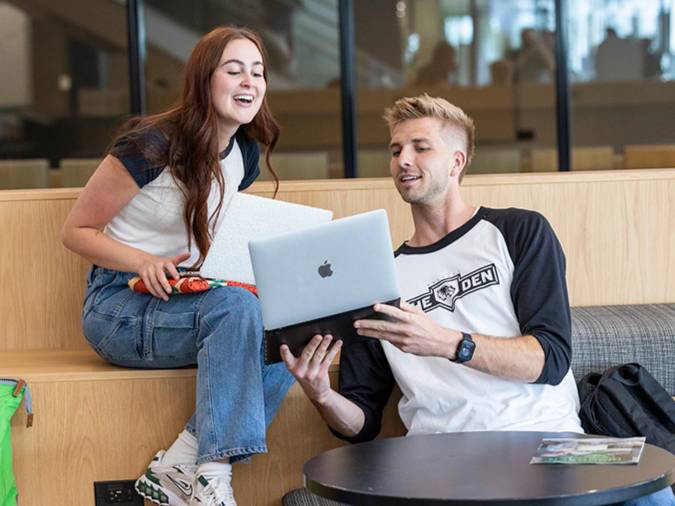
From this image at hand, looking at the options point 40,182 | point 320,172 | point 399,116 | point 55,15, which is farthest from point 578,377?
point 55,15

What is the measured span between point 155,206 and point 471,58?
20.0 ft

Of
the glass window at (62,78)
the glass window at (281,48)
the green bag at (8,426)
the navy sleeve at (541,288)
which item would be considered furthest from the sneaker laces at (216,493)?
the glass window at (62,78)

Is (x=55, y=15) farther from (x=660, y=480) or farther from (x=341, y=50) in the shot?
(x=660, y=480)

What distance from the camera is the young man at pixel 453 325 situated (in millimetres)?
2475

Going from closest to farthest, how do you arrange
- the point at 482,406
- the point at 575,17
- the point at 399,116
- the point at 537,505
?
1. the point at 537,505
2. the point at 482,406
3. the point at 399,116
4. the point at 575,17

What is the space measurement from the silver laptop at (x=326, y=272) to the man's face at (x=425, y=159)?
46cm

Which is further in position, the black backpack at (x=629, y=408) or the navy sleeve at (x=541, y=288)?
the black backpack at (x=629, y=408)

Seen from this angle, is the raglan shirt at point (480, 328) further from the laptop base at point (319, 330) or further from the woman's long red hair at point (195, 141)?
the woman's long red hair at point (195, 141)

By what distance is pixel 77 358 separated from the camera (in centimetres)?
323

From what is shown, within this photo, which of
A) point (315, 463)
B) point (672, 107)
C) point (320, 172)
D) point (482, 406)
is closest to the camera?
point (315, 463)

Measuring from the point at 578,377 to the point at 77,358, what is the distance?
1.34 metres

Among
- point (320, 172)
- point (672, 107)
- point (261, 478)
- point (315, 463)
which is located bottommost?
point (261, 478)

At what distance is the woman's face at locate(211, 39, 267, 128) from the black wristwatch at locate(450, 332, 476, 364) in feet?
2.93

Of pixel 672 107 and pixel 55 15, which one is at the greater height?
pixel 55 15
